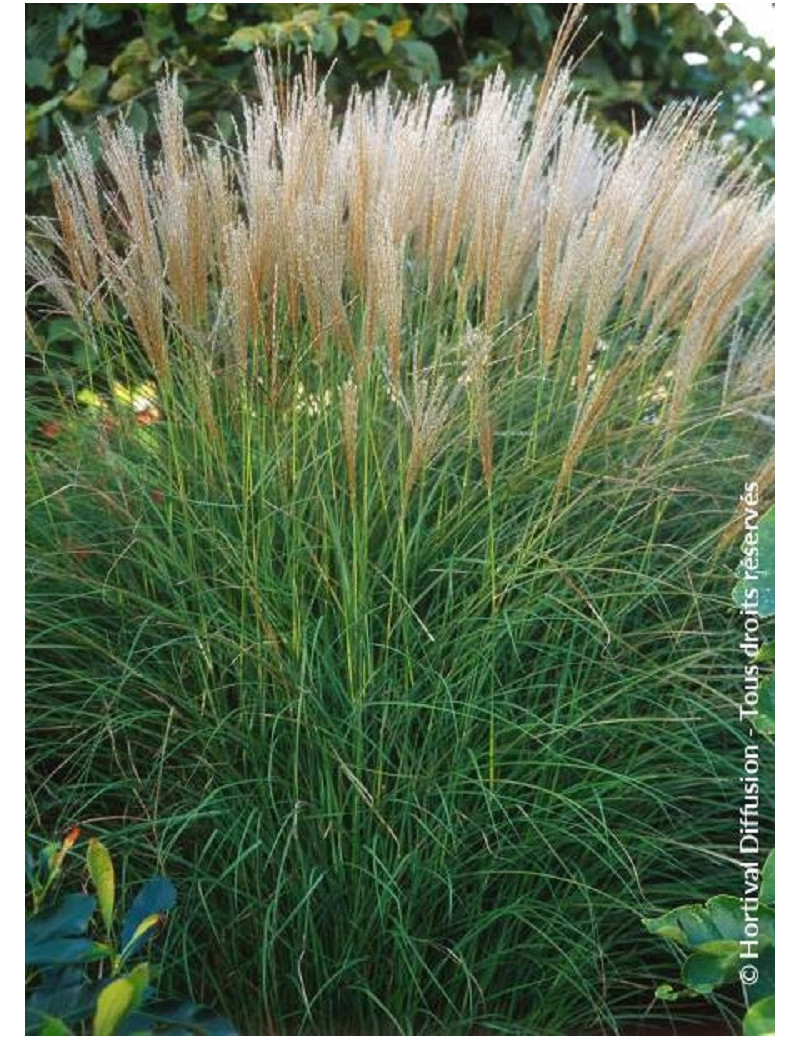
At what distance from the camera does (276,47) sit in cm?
454

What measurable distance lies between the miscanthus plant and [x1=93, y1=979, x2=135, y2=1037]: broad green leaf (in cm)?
56

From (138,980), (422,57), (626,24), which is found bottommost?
(138,980)

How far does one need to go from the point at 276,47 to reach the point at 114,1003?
326 cm

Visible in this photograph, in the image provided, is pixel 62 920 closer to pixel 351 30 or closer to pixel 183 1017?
pixel 183 1017

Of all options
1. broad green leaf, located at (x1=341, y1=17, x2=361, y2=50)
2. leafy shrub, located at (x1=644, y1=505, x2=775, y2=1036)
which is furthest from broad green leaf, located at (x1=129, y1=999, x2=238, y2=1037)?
broad green leaf, located at (x1=341, y1=17, x2=361, y2=50)

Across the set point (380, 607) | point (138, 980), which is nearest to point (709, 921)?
point (380, 607)

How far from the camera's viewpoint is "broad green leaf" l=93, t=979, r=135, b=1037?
2062mm

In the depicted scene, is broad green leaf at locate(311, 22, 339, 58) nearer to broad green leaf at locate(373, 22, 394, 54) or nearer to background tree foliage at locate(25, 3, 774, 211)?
background tree foliage at locate(25, 3, 774, 211)

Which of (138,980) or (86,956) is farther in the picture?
(86,956)

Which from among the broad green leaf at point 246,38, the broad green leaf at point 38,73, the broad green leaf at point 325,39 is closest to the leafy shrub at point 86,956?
the broad green leaf at point 246,38

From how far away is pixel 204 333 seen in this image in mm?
3113

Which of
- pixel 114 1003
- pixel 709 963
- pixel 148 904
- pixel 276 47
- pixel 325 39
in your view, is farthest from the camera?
pixel 325 39

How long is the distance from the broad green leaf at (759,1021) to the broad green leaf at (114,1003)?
1047mm

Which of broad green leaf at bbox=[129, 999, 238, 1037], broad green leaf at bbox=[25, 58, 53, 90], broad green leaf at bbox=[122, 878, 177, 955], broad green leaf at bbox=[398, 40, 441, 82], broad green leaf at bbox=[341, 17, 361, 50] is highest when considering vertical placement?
broad green leaf at bbox=[341, 17, 361, 50]
